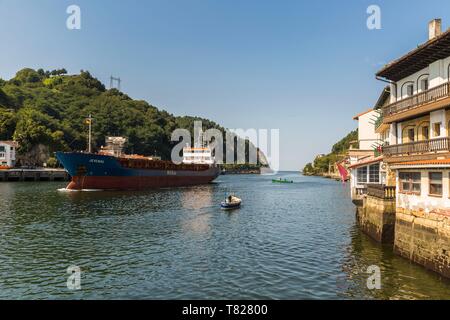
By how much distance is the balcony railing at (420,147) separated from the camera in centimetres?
1662

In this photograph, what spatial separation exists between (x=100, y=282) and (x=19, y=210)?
1134 inches

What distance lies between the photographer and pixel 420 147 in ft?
60.5

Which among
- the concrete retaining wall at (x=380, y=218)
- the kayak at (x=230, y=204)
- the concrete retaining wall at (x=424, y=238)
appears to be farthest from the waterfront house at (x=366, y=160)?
the kayak at (x=230, y=204)

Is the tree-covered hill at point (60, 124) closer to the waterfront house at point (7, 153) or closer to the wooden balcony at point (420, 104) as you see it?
the waterfront house at point (7, 153)

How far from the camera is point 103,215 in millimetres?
35969

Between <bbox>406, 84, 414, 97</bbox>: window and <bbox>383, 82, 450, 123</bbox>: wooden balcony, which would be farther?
<bbox>406, 84, 414, 97</bbox>: window

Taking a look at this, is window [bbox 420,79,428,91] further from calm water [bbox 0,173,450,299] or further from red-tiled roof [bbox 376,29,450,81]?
calm water [bbox 0,173,450,299]

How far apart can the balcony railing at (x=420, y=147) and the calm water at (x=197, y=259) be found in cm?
611

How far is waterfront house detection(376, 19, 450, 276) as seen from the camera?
1562 cm

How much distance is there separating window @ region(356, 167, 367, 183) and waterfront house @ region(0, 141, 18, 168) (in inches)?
4304

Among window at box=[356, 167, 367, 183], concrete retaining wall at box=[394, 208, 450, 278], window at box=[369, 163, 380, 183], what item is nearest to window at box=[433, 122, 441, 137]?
concrete retaining wall at box=[394, 208, 450, 278]
